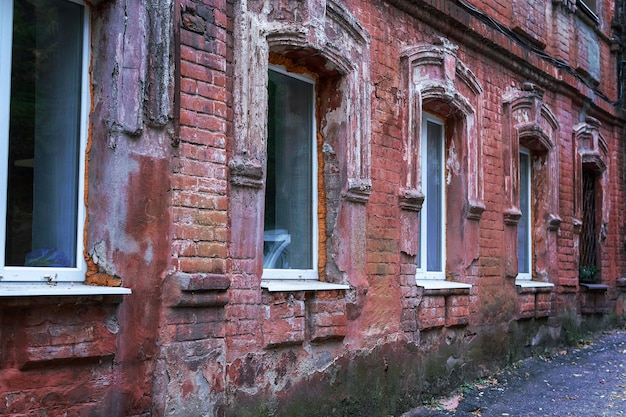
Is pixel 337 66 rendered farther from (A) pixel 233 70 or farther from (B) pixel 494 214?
(B) pixel 494 214

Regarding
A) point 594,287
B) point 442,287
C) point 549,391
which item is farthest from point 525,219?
point 442,287

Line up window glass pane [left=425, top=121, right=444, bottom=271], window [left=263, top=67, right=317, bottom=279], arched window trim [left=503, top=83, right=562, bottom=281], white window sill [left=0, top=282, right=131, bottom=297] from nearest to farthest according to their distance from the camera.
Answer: white window sill [left=0, top=282, right=131, bottom=297] < window [left=263, top=67, right=317, bottom=279] < window glass pane [left=425, top=121, right=444, bottom=271] < arched window trim [left=503, top=83, right=562, bottom=281]

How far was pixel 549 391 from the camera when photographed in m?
7.62

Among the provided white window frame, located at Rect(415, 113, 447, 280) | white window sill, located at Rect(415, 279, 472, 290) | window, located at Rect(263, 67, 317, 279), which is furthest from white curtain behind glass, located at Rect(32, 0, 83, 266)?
white window frame, located at Rect(415, 113, 447, 280)

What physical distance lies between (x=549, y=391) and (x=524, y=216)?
276 cm

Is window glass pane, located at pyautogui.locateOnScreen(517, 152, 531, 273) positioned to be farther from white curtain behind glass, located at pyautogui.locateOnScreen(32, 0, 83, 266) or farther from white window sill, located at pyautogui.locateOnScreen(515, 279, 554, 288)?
white curtain behind glass, located at pyautogui.locateOnScreen(32, 0, 83, 266)

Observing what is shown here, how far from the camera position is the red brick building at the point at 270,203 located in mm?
3807

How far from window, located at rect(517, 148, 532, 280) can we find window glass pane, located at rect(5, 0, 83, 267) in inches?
273

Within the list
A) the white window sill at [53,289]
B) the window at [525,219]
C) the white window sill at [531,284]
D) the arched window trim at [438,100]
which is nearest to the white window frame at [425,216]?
the arched window trim at [438,100]

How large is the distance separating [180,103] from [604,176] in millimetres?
9668

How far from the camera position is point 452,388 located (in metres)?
7.25

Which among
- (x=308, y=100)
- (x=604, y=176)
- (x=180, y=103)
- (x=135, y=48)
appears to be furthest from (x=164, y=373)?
(x=604, y=176)

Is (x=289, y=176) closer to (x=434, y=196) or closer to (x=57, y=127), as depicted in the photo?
(x=57, y=127)

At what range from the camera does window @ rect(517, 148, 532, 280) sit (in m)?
9.58
